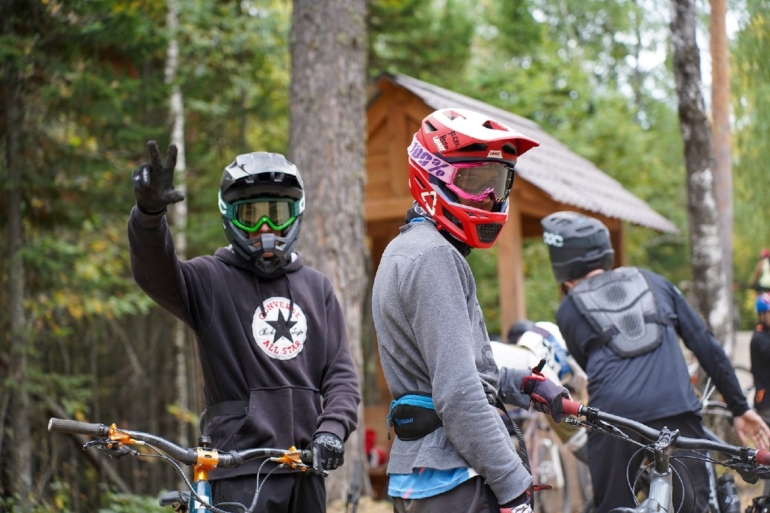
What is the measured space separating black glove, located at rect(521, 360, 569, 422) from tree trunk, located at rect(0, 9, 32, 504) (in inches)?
230

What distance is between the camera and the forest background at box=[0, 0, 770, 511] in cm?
870

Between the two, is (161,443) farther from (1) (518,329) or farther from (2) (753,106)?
(2) (753,106)

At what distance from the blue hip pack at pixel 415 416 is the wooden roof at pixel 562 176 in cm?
667

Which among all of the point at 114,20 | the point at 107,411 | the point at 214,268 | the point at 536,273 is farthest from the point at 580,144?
the point at 214,268

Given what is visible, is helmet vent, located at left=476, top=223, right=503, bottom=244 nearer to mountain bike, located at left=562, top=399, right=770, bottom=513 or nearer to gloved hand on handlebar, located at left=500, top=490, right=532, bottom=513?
mountain bike, located at left=562, top=399, right=770, bottom=513

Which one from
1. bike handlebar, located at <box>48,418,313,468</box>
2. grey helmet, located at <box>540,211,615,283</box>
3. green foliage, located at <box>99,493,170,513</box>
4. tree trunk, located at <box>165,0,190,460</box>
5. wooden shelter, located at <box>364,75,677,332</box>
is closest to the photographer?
bike handlebar, located at <box>48,418,313,468</box>

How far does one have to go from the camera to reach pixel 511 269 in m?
10.6

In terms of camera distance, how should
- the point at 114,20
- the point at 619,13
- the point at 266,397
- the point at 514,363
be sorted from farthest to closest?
the point at 619,13
the point at 114,20
the point at 514,363
the point at 266,397

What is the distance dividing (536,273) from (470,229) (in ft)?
65.6

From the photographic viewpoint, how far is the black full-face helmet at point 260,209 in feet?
13.2

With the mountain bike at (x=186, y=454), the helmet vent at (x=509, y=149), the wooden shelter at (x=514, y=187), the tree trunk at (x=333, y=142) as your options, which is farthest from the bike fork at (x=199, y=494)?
the wooden shelter at (x=514, y=187)

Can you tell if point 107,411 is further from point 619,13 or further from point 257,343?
point 619,13

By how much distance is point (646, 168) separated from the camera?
25188mm

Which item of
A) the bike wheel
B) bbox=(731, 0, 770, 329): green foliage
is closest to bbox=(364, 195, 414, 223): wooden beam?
the bike wheel
